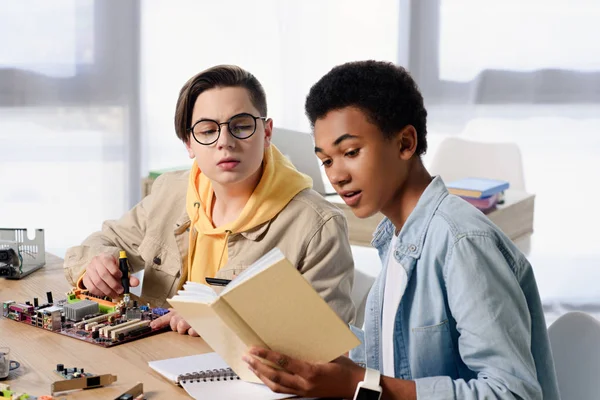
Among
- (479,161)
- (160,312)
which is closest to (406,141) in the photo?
(160,312)

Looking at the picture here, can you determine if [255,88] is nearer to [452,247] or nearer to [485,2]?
[452,247]

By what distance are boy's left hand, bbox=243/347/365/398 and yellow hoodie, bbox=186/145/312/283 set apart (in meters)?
0.64

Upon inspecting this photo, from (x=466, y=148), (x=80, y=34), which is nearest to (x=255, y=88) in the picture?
(x=466, y=148)

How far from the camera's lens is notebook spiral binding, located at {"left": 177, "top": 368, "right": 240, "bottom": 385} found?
140 centimetres

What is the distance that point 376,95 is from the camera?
1.40 meters

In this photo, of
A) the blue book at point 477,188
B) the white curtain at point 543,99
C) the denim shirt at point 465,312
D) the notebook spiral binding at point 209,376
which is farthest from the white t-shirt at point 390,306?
the white curtain at point 543,99

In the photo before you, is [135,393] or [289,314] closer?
[289,314]

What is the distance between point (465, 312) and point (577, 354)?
1.16 feet

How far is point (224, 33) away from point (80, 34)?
806 millimetres

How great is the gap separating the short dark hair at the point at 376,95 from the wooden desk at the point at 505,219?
5.64 ft

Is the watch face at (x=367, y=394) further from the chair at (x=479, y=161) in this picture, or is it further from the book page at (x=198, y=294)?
the chair at (x=479, y=161)

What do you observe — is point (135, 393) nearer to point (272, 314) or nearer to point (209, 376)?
point (209, 376)

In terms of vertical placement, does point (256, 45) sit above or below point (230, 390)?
above

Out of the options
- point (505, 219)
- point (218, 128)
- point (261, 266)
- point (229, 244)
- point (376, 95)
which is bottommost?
point (505, 219)
